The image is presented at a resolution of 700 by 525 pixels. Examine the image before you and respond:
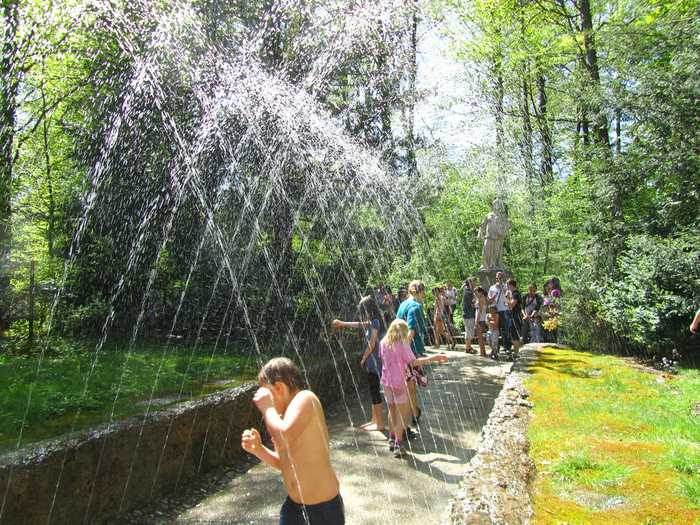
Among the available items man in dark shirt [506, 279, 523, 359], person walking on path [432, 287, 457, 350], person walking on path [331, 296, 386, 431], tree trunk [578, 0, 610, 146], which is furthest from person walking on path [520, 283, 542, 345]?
person walking on path [331, 296, 386, 431]

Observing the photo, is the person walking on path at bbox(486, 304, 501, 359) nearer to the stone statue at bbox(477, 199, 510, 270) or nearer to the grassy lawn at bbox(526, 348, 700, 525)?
the stone statue at bbox(477, 199, 510, 270)

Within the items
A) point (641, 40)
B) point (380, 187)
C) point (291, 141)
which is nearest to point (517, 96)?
point (380, 187)

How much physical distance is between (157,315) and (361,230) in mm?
6785

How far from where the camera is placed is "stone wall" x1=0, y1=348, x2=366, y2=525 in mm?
2990

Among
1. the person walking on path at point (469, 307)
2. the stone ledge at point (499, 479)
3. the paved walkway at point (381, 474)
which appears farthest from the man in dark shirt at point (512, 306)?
the stone ledge at point (499, 479)

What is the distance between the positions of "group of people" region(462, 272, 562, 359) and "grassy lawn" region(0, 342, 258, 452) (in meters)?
5.47

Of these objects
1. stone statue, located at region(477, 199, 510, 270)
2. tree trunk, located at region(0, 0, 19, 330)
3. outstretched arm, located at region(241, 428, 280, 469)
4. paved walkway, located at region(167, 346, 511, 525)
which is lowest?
paved walkway, located at region(167, 346, 511, 525)

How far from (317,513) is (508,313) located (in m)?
8.90

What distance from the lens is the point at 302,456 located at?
2.32 metres

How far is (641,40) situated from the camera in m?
10.6

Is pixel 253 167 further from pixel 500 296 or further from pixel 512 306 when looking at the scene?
pixel 512 306

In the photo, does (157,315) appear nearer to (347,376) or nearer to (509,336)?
(347,376)

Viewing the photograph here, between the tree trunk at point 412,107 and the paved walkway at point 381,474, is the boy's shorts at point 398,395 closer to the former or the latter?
the paved walkway at point 381,474

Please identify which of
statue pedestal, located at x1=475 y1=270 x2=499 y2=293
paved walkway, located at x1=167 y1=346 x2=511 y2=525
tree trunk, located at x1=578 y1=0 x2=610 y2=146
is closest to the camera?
paved walkway, located at x1=167 y1=346 x2=511 y2=525
